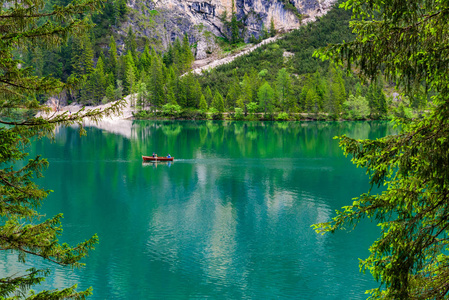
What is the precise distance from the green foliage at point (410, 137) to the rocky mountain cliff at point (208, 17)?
157 m

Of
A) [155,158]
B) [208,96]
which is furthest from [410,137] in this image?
[208,96]

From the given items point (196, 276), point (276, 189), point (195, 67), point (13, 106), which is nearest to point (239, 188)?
point (276, 189)

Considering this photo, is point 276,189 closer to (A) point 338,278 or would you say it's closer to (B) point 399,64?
(A) point 338,278

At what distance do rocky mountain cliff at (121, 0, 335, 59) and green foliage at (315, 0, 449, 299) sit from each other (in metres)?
157

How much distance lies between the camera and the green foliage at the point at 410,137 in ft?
18.7

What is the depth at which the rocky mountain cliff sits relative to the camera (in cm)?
15812

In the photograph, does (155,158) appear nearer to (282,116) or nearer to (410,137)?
(410,137)

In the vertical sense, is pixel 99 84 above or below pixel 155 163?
above

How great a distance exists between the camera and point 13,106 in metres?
7.46

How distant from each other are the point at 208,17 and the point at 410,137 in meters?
179

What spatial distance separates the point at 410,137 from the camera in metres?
6.03

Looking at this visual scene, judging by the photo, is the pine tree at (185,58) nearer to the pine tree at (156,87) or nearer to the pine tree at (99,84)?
the pine tree at (156,87)

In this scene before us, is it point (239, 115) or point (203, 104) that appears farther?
point (203, 104)

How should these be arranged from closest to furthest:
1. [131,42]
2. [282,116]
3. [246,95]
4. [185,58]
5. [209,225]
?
[209,225], [282,116], [246,95], [185,58], [131,42]
